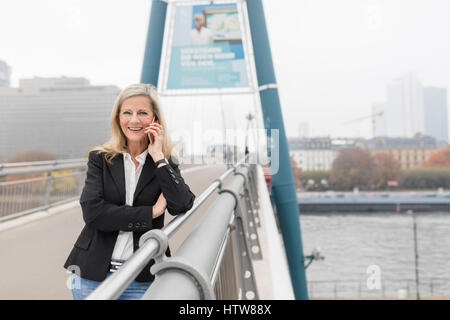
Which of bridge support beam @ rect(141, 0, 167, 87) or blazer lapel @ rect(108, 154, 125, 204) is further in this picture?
bridge support beam @ rect(141, 0, 167, 87)

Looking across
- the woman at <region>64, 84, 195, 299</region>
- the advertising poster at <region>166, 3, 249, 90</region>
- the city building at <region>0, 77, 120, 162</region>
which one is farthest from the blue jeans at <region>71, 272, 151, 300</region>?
the advertising poster at <region>166, 3, 249, 90</region>

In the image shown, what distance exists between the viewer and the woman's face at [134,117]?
1.03m

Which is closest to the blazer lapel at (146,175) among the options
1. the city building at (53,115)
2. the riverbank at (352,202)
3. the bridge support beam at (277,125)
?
the city building at (53,115)

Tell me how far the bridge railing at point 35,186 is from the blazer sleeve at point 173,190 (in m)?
2.81

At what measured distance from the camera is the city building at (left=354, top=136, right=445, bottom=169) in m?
17.9

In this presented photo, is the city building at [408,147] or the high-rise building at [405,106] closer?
the high-rise building at [405,106]

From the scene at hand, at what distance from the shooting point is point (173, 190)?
41.6 inches

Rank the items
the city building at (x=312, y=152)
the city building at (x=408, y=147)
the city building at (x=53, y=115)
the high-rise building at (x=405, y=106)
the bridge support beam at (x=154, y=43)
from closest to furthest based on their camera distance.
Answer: the city building at (x=53, y=115)
the bridge support beam at (x=154, y=43)
the city building at (x=312, y=152)
the high-rise building at (x=405, y=106)
the city building at (x=408, y=147)

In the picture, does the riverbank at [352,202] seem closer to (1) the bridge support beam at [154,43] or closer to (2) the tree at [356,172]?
(2) the tree at [356,172]

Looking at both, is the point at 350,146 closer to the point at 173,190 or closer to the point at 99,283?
the point at 173,190

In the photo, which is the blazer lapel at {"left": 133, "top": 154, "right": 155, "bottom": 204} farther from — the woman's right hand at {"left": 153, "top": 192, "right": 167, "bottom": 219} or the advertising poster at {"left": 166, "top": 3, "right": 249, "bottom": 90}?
the advertising poster at {"left": 166, "top": 3, "right": 249, "bottom": 90}

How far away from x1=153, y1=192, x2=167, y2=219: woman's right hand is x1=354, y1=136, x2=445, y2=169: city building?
14763mm

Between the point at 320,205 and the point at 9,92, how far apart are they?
43116mm

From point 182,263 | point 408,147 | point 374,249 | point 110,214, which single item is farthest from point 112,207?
point 374,249
